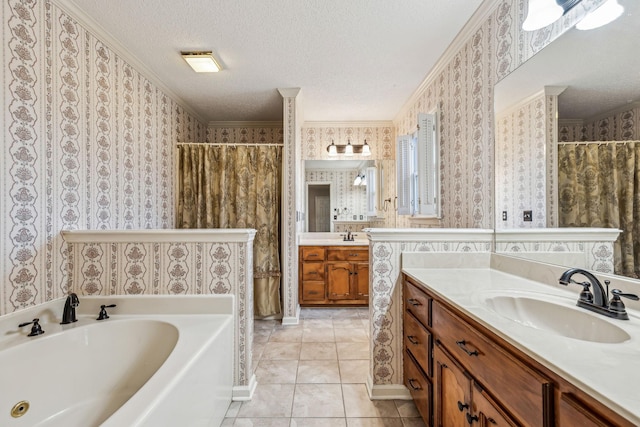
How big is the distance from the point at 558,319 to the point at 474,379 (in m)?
0.44

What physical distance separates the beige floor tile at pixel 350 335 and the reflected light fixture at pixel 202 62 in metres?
2.69

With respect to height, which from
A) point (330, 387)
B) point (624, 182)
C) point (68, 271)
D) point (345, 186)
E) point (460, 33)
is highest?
point (460, 33)

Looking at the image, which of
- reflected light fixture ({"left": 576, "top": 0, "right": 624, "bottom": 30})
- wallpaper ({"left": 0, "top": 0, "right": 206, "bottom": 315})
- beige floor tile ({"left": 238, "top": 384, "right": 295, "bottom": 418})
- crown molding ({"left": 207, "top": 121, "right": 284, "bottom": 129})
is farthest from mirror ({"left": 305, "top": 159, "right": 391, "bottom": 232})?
reflected light fixture ({"left": 576, "top": 0, "right": 624, "bottom": 30})

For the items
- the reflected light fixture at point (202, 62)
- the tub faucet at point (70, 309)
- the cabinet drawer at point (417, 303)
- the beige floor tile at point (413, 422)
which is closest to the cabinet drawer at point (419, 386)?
the beige floor tile at point (413, 422)

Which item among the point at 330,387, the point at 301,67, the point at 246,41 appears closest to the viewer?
the point at 330,387

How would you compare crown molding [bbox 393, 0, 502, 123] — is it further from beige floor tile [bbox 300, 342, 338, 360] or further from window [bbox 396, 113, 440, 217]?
beige floor tile [bbox 300, 342, 338, 360]

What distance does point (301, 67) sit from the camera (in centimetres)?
240

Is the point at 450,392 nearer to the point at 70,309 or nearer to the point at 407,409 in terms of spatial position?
the point at 407,409

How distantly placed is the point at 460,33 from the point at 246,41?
1572mm

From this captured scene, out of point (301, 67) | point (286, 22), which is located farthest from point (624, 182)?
point (301, 67)

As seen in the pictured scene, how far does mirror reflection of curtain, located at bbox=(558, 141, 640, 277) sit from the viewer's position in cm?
97

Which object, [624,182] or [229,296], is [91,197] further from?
[624,182]

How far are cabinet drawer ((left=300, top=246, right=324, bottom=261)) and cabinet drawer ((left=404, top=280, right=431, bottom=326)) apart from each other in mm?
1711

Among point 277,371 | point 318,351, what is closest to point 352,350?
point 318,351
